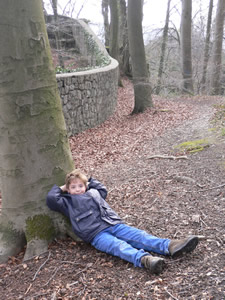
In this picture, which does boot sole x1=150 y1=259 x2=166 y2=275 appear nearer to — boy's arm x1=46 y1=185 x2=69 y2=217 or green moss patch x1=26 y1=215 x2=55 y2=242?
boy's arm x1=46 y1=185 x2=69 y2=217

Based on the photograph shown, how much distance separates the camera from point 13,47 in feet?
9.04

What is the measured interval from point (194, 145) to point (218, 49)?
1188 cm

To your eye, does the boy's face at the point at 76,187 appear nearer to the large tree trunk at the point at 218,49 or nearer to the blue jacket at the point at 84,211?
the blue jacket at the point at 84,211

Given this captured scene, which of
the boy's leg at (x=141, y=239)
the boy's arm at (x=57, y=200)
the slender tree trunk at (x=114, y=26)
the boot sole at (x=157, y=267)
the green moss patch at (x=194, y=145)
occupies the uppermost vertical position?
the slender tree trunk at (x=114, y=26)

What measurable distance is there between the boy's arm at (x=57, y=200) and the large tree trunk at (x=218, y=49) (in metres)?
14.5

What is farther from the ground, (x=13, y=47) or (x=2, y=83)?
(x=13, y=47)

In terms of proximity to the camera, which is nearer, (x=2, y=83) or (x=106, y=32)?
(x=2, y=83)

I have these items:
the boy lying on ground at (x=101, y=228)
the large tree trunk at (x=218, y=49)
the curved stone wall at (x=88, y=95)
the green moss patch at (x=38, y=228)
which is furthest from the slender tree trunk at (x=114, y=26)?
the green moss patch at (x=38, y=228)

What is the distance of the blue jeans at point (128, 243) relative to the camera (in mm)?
2662

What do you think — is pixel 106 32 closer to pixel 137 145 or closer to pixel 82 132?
pixel 82 132

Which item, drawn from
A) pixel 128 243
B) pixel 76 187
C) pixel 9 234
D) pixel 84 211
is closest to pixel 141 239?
pixel 128 243

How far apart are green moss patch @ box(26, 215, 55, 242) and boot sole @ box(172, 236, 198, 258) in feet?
4.35

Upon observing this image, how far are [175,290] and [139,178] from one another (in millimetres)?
2645

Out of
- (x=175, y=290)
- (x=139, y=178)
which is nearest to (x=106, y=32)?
(x=139, y=178)
